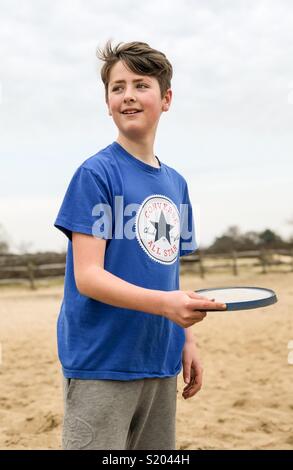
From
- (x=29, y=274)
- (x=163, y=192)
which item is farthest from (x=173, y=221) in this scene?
(x=29, y=274)

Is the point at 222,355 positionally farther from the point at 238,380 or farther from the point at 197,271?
the point at 197,271

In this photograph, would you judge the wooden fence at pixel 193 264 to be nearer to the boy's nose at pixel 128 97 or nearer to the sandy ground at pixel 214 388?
the sandy ground at pixel 214 388

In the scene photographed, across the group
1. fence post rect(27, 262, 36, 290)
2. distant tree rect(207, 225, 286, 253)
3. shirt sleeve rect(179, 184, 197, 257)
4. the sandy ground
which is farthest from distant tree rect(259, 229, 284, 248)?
shirt sleeve rect(179, 184, 197, 257)

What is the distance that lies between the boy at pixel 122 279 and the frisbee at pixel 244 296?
136 millimetres

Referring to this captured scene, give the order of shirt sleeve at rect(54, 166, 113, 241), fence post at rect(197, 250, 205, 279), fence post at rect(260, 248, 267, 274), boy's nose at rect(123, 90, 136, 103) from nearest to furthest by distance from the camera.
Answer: shirt sleeve at rect(54, 166, 113, 241)
boy's nose at rect(123, 90, 136, 103)
fence post at rect(197, 250, 205, 279)
fence post at rect(260, 248, 267, 274)

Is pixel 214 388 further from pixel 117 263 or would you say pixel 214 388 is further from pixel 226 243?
pixel 226 243

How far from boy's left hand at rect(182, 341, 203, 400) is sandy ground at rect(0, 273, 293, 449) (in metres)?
1.64

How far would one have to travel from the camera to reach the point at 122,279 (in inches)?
62.8

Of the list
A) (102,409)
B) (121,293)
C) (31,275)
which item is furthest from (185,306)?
(31,275)

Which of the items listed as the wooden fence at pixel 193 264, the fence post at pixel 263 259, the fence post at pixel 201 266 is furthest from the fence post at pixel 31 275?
the fence post at pixel 263 259

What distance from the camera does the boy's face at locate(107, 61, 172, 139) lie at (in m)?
1.68

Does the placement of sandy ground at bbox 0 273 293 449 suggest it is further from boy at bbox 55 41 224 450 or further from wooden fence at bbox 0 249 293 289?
wooden fence at bbox 0 249 293 289
